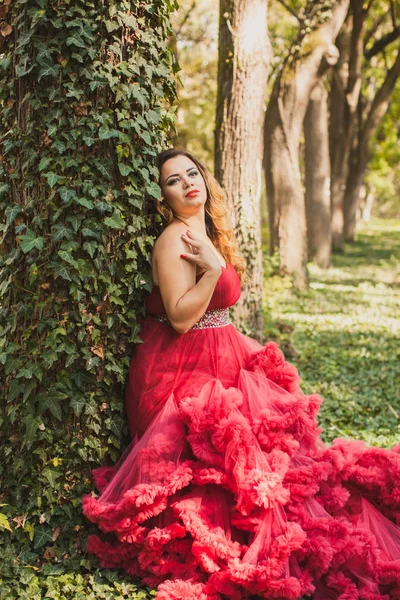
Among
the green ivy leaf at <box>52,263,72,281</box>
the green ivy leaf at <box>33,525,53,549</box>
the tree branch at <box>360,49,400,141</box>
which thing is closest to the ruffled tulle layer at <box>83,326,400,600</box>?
the green ivy leaf at <box>33,525,53,549</box>

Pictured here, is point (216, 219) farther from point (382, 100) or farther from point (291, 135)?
point (382, 100)

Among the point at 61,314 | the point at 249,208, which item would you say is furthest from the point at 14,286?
the point at 249,208

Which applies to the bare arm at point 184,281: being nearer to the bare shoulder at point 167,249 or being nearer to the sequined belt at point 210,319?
the bare shoulder at point 167,249

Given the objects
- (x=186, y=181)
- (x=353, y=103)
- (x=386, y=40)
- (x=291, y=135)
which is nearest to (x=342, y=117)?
(x=353, y=103)

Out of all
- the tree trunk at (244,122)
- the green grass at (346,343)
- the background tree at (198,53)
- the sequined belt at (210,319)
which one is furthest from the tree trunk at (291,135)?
the sequined belt at (210,319)

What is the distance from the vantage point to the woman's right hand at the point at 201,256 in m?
3.72

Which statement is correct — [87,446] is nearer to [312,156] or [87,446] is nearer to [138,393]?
[138,393]

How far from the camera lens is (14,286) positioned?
11.9 feet

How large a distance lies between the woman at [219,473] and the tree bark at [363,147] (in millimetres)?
17076

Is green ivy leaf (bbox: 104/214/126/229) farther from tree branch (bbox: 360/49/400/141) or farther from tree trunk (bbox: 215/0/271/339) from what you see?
tree branch (bbox: 360/49/400/141)

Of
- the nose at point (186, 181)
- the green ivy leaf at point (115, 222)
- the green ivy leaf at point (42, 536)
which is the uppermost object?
the nose at point (186, 181)

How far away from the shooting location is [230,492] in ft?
11.7

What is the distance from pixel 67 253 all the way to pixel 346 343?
6.42m

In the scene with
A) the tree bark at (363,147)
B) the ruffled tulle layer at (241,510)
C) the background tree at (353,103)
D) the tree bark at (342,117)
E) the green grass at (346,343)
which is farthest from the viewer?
the tree bark at (342,117)
